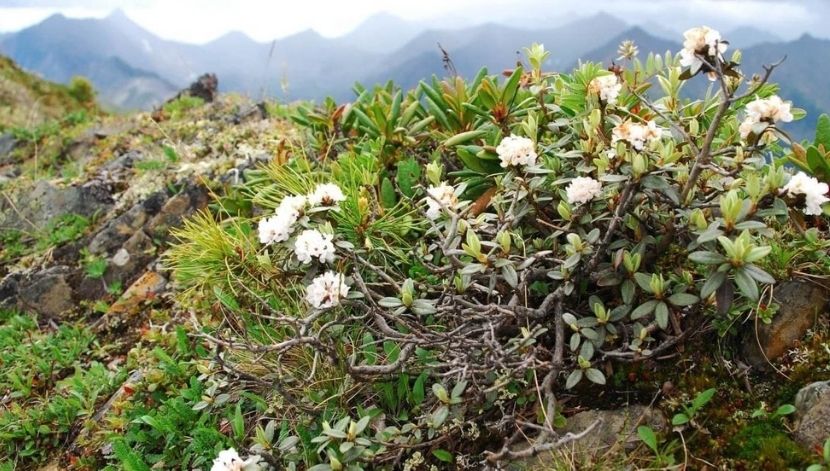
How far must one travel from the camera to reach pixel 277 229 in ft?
9.17

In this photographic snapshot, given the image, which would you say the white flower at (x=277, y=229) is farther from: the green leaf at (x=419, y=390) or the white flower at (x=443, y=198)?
the green leaf at (x=419, y=390)

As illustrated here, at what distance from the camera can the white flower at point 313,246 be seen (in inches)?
105

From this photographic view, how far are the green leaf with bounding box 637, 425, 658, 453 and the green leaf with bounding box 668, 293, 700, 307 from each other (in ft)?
1.71

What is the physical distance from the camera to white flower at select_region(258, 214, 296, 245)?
2.79 metres

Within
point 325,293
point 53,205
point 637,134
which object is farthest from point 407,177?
point 53,205

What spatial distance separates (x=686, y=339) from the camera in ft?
8.52

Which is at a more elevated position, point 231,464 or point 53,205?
point 231,464

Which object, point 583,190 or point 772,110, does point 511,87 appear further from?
point 772,110

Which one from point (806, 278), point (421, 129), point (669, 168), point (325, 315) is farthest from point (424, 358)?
point (421, 129)

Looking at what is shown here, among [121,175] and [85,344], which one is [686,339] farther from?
[121,175]

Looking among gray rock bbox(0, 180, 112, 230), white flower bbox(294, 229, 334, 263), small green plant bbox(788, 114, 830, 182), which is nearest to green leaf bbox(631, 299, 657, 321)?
small green plant bbox(788, 114, 830, 182)

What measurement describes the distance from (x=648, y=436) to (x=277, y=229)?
1861mm

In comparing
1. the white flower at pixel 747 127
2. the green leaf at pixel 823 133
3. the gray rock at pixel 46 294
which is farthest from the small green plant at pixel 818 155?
the gray rock at pixel 46 294

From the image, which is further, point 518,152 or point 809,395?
point 518,152
